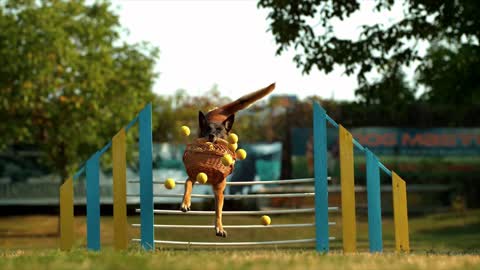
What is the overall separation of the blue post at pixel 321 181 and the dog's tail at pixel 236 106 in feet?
1.95

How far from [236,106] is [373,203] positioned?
70.0 inches

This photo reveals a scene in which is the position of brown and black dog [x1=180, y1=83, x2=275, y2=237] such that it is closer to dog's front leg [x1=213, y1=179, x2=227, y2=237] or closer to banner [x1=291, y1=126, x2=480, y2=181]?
dog's front leg [x1=213, y1=179, x2=227, y2=237]

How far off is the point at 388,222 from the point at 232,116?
66.1 feet

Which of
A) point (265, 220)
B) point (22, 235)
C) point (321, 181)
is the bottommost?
point (22, 235)

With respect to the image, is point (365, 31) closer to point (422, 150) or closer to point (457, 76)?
point (457, 76)

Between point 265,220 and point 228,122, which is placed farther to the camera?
point 265,220

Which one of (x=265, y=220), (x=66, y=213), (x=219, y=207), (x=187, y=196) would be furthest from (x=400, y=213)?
(x=66, y=213)

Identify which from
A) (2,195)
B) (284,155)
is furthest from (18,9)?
(284,155)

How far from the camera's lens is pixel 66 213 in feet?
30.1

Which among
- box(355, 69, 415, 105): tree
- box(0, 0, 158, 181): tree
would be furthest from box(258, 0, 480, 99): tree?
box(0, 0, 158, 181): tree

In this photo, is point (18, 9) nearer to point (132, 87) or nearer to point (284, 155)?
point (132, 87)

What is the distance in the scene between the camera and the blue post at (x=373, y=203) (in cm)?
909

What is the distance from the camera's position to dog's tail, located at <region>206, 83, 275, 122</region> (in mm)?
8983

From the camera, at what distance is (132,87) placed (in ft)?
80.3
